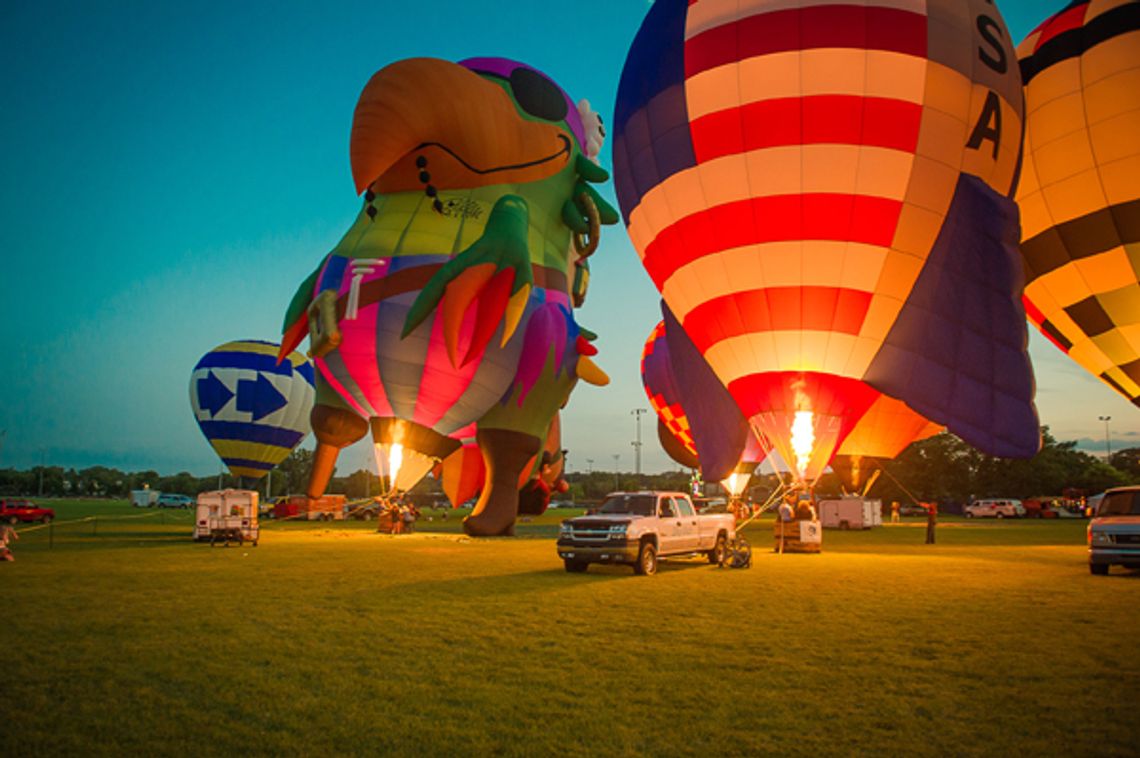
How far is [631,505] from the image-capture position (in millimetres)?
14789

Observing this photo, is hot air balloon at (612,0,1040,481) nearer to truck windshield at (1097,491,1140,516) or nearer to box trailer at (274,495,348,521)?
truck windshield at (1097,491,1140,516)

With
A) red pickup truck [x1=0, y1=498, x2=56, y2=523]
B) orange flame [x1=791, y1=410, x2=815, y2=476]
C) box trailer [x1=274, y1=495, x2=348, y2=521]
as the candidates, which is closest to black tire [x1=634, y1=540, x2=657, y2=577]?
orange flame [x1=791, y1=410, x2=815, y2=476]

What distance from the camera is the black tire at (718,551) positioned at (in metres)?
15.5

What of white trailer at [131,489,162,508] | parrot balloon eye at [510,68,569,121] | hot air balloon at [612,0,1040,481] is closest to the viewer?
hot air balloon at [612,0,1040,481]

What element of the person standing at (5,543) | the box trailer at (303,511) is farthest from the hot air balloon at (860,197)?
the box trailer at (303,511)

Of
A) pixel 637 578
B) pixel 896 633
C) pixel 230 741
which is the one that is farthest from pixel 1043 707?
pixel 637 578

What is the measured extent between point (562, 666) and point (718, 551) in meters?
10.0

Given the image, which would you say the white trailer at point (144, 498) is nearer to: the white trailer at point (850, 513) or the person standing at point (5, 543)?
the white trailer at point (850, 513)

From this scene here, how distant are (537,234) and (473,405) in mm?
5099

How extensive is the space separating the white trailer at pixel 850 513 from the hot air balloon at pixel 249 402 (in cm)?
2495

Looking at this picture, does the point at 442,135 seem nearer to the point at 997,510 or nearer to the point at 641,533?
the point at 641,533

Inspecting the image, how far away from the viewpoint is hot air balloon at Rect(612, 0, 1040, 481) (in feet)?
44.9

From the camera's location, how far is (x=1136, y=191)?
15695 millimetres

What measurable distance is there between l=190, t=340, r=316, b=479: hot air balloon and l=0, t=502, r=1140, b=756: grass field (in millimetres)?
25015
